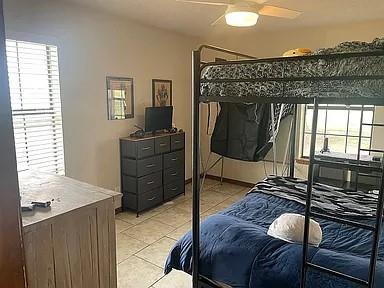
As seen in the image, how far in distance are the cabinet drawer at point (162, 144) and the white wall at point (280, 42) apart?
132 cm

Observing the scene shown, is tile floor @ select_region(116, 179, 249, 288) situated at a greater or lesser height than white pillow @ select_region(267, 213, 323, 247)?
lesser

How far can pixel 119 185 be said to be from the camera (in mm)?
3975

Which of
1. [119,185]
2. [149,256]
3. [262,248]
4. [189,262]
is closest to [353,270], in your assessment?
[262,248]

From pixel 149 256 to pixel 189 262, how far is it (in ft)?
3.25

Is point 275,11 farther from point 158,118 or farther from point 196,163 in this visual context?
point 158,118

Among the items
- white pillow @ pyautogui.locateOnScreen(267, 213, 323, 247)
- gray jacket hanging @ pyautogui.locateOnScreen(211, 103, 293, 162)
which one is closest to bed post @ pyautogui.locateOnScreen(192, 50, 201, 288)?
white pillow @ pyautogui.locateOnScreen(267, 213, 323, 247)

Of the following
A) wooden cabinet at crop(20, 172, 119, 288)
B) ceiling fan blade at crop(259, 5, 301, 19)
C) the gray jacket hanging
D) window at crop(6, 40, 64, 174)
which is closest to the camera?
wooden cabinet at crop(20, 172, 119, 288)

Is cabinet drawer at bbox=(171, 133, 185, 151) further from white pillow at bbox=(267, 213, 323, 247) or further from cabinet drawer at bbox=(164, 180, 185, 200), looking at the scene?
white pillow at bbox=(267, 213, 323, 247)

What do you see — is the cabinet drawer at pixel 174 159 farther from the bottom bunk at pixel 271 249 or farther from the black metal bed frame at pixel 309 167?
the black metal bed frame at pixel 309 167

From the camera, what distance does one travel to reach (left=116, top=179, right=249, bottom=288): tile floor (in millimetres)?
2639

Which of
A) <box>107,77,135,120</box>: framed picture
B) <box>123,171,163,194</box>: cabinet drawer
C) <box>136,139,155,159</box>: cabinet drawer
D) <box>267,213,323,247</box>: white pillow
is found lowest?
<box>123,171,163,194</box>: cabinet drawer

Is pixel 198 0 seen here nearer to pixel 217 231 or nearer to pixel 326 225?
pixel 217 231

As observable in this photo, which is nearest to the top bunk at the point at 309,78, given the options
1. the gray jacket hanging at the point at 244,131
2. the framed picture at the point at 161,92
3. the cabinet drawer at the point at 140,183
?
the cabinet drawer at the point at 140,183

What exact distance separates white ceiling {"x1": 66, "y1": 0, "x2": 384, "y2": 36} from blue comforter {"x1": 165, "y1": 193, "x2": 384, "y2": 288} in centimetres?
203
